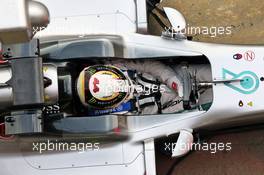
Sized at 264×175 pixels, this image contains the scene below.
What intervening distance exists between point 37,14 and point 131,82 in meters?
0.59

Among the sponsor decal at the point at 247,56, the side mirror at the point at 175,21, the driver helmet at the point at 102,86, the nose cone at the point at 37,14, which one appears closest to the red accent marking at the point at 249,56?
the sponsor decal at the point at 247,56

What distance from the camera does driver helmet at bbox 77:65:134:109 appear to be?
7.18 feet

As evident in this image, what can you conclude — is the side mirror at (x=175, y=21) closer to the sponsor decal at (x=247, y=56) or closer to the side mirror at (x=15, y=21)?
the sponsor decal at (x=247, y=56)

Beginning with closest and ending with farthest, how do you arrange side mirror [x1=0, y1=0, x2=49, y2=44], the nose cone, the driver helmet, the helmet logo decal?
side mirror [x1=0, y1=0, x2=49, y2=44] < the nose cone < the driver helmet < the helmet logo decal

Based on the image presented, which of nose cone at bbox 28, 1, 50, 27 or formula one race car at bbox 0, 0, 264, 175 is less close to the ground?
nose cone at bbox 28, 1, 50, 27

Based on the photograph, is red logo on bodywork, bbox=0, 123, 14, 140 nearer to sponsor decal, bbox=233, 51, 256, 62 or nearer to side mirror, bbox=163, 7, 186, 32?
side mirror, bbox=163, 7, 186, 32

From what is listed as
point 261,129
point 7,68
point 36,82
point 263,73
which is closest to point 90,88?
point 36,82

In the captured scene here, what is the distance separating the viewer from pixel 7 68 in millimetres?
2225

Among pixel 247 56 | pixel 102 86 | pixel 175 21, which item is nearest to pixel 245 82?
pixel 247 56

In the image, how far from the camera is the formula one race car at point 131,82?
2262mm

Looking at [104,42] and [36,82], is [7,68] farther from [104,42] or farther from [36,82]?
[104,42]

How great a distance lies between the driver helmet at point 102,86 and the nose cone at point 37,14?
357mm

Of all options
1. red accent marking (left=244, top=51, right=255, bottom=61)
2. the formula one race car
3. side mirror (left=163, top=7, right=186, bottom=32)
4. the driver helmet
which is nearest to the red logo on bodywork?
the formula one race car

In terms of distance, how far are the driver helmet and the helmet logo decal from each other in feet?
1.52
